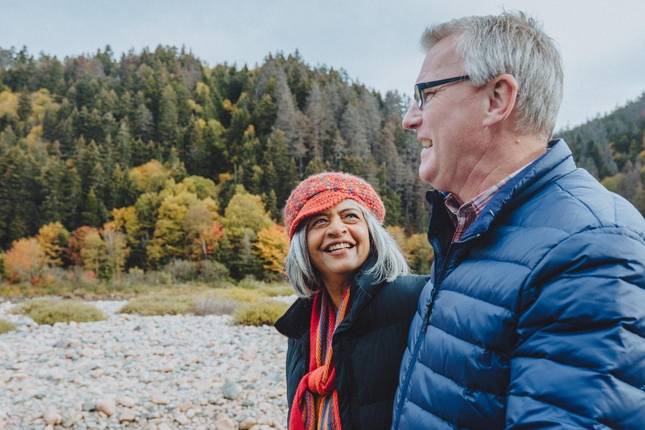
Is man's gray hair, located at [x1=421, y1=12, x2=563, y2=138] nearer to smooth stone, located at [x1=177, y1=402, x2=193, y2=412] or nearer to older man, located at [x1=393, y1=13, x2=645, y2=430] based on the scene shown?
older man, located at [x1=393, y1=13, x2=645, y2=430]

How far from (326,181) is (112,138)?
74.7 m

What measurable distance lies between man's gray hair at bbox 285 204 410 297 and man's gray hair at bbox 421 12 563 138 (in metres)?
1.19

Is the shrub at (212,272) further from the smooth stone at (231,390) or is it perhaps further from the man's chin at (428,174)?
the man's chin at (428,174)

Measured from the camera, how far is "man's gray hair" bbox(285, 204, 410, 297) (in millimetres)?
2463

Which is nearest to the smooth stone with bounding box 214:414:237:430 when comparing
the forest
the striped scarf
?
the striped scarf

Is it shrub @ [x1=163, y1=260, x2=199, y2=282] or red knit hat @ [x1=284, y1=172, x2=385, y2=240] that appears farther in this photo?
shrub @ [x1=163, y1=260, x2=199, y2=282]

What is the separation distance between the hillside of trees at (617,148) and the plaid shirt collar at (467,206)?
204 ft

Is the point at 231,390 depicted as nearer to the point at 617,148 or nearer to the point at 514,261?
the point at 514,261

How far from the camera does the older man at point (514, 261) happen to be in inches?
36.8

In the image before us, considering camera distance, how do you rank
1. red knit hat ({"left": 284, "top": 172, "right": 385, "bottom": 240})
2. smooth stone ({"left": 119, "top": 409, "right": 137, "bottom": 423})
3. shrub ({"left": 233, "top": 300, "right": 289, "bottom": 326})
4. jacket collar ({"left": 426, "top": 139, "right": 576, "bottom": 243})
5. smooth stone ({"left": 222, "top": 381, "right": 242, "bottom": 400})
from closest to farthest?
jacket collar ({"left": 426, "top": 139, "right": 576, "bottom": 243})
red knit hat ({"left": 284, "top": 172, "right": 385, "bottom": 240})
smooth stone ({"left": 119, "top": 409, "right": 137, "bottom": 423})
smooth stone ({"left": 222, "top": 381, "right": 242, "bottom": 400})
shrub ({"left": 233, "top": 300, "right": 289, "bottom": 326})

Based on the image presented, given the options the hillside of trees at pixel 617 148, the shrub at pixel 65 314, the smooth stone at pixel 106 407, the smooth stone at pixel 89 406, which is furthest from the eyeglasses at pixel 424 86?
the hillside of trees at pixel 617 148

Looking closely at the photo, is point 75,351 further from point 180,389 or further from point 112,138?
point 112,138

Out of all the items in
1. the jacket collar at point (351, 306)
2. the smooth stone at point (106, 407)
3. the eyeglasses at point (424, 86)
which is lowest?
the smooth stone at point (106, 407)

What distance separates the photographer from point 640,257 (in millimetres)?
987
